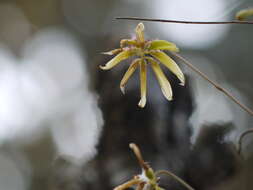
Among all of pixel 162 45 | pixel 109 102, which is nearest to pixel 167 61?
pixel 162 45

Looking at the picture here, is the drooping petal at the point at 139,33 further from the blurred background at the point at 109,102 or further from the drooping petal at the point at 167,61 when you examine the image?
the blurred background at the point at 109,102

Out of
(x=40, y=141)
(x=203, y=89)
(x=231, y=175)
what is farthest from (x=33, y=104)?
(x=231, y=175)

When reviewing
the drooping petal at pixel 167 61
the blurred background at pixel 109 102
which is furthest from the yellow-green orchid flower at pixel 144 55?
the blurred background at pixel 109 102

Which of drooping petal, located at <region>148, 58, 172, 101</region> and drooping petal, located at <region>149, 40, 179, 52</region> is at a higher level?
drooping petal, located at <region>149, 40, 179, 52</region>

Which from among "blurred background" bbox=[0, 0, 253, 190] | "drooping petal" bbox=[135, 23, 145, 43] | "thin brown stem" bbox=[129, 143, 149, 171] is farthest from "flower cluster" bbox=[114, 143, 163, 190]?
"blurred background" bbox=[0, 0, 253, 190]

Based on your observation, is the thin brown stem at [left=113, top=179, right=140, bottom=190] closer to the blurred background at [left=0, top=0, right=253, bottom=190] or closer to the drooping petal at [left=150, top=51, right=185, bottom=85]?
the drooping petal at [left=150, top=51, right=185, bottom=85]

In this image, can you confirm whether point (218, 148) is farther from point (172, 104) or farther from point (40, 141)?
point (40, 141)

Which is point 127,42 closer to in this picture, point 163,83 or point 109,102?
point 163,83
